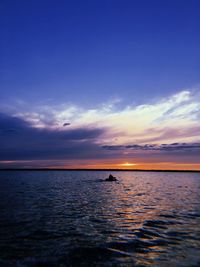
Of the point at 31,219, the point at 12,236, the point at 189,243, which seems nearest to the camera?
the point at 189,243

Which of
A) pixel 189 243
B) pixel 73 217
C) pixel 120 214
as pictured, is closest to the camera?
pixel 189 243

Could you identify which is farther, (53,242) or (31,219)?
(31,219)

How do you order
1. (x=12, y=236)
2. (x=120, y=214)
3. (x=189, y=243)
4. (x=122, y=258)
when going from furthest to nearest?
1. (x=120, y=214)
2. (x=12, y=236)
3. (x=189, y=243)
4. (x=122, y=258)

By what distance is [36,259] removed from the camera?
44.8 ft

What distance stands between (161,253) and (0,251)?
10.2 meters

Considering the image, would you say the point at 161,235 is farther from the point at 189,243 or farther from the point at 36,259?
the point at 36,259

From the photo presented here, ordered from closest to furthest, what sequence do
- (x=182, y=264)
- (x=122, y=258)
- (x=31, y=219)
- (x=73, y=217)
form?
(x=182, y=264) → (x=122, y=258) → (x=31, y=219) → (x=73, y=217)

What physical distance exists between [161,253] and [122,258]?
8.53 feet

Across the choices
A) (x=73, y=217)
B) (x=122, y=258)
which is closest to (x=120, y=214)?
(x=73, y=217)

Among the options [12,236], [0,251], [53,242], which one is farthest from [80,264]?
[12,236]

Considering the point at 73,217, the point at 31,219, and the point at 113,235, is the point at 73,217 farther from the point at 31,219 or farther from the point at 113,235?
the point at 113,235

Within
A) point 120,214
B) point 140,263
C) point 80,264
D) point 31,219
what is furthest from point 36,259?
point 120,214

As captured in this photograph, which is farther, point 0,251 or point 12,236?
point 12,236

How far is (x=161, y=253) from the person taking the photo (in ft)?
48.2
